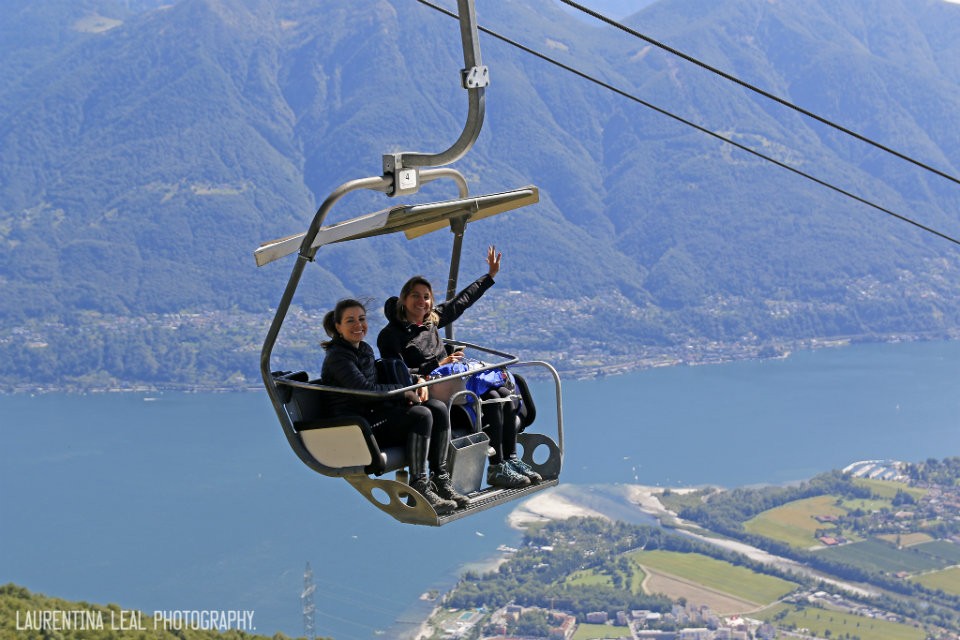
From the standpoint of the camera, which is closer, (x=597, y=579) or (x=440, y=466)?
(x=440, y=466)

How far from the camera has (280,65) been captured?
175 m

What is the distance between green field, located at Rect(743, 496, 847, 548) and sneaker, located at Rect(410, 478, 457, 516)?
A: 62514 mm

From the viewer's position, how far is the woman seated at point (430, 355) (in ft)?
20.3

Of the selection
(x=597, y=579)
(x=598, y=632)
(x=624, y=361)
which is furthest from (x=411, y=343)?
(x=624, y=361)

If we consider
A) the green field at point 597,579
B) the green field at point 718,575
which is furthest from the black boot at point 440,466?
the green field at point 597,579

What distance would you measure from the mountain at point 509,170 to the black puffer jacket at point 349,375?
350 ft

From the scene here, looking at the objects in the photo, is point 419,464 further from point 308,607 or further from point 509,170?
point 509,170

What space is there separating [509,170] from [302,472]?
78809 millimetres

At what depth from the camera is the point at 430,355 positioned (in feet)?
20.5

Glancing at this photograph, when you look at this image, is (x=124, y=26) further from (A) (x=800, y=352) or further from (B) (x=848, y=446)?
(B) (x=848, y=446)

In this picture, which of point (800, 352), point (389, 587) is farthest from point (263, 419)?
point (800, 352)

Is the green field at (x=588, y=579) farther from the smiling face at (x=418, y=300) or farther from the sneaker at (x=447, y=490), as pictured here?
the sneaker at (x=447, y=490)

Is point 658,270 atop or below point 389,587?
atop

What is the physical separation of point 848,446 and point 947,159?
99709 mm
